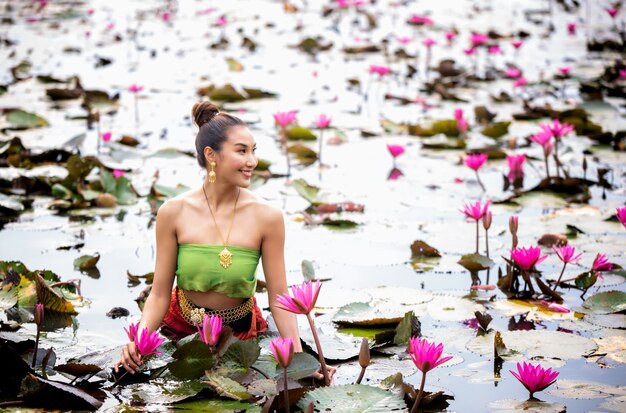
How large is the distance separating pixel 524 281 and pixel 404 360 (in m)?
0.83

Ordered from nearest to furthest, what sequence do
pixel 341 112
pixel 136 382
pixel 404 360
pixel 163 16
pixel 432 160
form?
pixel 136 382 < pixel 404 360 < pixel 432 160 < pixel 341 112 < pixel 163 16

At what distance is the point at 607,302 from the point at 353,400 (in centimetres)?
128

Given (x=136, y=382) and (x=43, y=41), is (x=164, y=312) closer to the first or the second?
(x=136, y=382)

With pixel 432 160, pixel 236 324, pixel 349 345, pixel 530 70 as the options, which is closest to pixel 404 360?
pixel 349 345

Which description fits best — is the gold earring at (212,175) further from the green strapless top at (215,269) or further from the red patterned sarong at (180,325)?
the red patterned sarong at (180,325)

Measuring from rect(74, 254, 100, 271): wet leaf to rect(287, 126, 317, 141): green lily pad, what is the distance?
2348 mm

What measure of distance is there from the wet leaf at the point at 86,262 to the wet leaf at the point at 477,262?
1.49m

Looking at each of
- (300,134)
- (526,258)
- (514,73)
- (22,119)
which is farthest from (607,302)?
(514,73)

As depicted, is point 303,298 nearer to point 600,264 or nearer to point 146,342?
point 146,342

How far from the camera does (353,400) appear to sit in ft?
7.33

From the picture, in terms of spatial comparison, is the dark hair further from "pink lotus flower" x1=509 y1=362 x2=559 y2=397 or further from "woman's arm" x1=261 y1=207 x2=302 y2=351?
"pink lotus flower" x1=509 y1=362 x2=559 y2=397

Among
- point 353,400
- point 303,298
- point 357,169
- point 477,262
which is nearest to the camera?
point 303,298

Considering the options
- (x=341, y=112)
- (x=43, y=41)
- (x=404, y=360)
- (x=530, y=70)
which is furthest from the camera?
(x=43, y=41)

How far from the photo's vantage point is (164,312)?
2.69m
